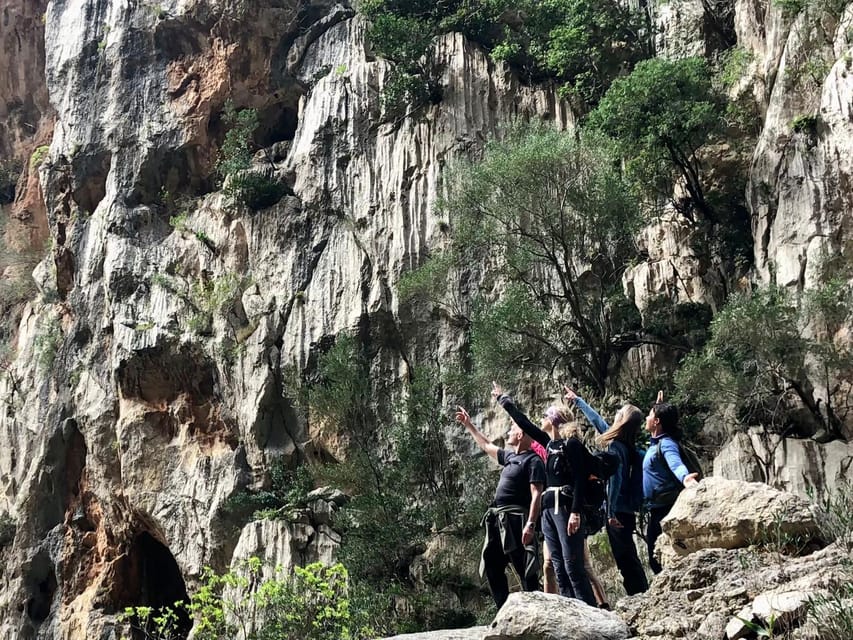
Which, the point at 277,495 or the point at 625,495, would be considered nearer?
the point at 625,495

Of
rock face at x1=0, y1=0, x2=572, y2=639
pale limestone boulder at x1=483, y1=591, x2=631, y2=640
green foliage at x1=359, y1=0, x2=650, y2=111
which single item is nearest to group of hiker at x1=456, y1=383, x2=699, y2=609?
pale limestone boulder at x1=483, y1=591, x2=631, y2=640

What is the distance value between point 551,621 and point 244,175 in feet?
83.8

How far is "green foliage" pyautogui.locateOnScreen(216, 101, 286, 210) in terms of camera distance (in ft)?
97.5

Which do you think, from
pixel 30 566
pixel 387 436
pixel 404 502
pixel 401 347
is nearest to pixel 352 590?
pixel 404 502

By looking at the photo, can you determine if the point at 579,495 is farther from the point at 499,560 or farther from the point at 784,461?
the point at 784,461

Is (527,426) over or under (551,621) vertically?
over

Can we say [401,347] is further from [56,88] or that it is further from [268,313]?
[56,88]

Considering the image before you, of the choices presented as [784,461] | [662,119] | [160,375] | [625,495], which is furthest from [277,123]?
[625,495]

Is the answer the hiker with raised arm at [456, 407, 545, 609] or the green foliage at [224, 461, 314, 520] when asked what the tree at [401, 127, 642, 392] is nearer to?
the green foliage at [224, 461, 314, 520]

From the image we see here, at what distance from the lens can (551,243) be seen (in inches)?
870

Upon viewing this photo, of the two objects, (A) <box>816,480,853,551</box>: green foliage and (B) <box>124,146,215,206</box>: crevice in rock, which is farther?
(B) <box>124,146,215,206</box>: crevice in rock

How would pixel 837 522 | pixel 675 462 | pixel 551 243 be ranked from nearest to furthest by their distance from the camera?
pixel 837 522, pixel 675 462, pixel 551 243

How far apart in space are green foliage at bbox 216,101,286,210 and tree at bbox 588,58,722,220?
11.8m

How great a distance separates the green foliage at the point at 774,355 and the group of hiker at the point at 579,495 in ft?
31.1
